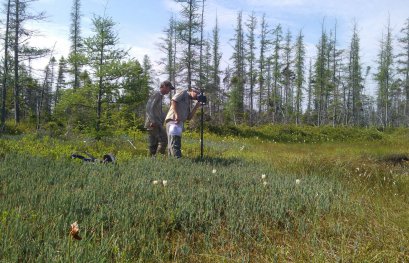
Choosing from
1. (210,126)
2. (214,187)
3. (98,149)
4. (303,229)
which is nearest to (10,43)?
(210,126)

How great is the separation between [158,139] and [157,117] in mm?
679

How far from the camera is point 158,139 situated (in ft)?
28.7

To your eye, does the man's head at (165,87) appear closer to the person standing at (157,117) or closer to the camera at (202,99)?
the person standing at (157,117)

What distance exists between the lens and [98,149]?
9.66m

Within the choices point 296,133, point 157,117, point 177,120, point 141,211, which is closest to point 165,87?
point 157,117

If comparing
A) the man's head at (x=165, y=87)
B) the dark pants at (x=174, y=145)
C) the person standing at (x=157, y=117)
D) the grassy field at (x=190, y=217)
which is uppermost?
the man's head at (x=165, y=87)

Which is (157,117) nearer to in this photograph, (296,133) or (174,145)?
(174,145)

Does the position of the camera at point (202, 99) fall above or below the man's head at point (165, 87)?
below

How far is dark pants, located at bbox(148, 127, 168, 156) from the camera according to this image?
852 cm

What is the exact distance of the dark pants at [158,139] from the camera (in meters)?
8.52

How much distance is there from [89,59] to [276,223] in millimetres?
10486

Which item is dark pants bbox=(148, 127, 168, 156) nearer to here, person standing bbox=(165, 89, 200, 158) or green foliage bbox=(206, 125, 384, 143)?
person standing bbox=(165, 89, 200, 158)

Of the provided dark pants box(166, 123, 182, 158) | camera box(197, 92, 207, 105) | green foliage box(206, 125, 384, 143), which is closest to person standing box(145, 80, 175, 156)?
dark pants box(166, 123, 182, 158)

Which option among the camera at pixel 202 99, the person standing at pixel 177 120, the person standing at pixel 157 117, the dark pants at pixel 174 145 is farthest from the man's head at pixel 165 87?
the dark pants at pixel 174 145
